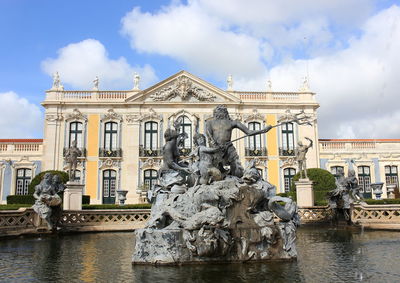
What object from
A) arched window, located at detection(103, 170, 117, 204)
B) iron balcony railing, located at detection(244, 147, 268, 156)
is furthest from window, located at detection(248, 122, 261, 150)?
arched window, located at detection(103, 170, 117, 204)

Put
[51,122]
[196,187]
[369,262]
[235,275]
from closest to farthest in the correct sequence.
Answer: [235,275]
[369,262]
[196,187]
[51,122]

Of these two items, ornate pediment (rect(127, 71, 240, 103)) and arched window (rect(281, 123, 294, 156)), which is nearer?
arched window (rect(281, 123, 294, 156))

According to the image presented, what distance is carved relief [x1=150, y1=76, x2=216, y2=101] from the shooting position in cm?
3328

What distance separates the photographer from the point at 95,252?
8.09 metres

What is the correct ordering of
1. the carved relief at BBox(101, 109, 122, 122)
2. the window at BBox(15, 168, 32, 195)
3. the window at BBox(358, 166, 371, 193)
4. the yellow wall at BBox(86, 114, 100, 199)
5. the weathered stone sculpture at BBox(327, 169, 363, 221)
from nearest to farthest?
the weathered stone sculpture at BBox(327, 169, 363, 221) < the window at BBox(15, 168, 32, 195) < the yellow wall at BBox(86, 114, 100, 199) < the window at BBox(358, 166, 371, 193) < the carved relief at BBox(101, 109, 122, 122)

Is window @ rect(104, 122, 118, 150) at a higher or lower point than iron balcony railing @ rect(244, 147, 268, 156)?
higher

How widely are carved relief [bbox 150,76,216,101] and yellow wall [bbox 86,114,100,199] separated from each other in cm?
549

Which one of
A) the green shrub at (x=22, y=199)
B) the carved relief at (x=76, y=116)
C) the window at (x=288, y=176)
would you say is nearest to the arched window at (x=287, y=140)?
the window at (x=288, y=176)

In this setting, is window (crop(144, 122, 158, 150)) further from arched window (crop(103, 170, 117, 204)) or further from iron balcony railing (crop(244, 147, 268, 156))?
iron balcony railing (crop(244, 147, 268, 156))

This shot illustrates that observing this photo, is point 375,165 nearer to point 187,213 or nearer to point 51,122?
point 51,122

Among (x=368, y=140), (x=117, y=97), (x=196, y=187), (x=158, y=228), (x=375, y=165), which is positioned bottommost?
(x=158, y=228)

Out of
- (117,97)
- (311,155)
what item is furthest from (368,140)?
(117,97)

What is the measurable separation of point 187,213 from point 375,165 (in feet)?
99.0

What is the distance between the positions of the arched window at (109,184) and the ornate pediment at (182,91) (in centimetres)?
687
